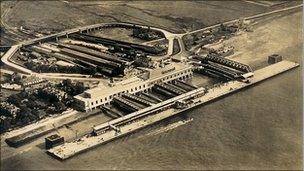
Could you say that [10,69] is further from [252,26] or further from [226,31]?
[252,26]

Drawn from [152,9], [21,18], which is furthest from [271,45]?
[21,18]

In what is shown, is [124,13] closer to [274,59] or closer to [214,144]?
[274,59]

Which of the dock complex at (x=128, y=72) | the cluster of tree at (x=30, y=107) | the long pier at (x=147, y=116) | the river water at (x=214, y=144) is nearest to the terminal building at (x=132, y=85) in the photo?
the dock complex at (x=128, y=72)

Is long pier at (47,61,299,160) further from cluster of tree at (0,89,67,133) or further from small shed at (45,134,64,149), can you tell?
cluster of tree at (0,89,67,133)

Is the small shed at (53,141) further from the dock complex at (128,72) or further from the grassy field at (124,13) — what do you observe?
the grassy field at (124,13)

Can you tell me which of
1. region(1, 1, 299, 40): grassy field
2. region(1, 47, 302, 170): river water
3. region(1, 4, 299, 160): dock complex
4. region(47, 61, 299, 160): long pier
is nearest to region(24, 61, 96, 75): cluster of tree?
region(1, 4, 299, 160): dock complex
